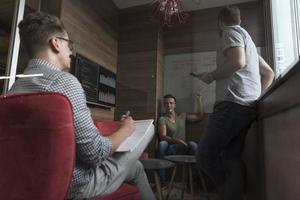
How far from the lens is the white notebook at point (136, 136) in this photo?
3.51 feet

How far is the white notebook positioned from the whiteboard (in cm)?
227

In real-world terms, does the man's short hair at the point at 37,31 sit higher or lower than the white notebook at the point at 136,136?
higher

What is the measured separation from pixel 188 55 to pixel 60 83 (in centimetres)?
291

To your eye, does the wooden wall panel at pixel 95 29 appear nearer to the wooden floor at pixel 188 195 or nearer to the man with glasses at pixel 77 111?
the wooden floor at pixel 188 195

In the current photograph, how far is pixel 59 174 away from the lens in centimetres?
81

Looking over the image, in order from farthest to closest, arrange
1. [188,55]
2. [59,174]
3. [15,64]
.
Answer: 1. [188,55]
2. [15,64]
3. [59,174]

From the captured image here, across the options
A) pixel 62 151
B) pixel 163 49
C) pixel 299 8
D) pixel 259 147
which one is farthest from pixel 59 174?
pixel 163 49

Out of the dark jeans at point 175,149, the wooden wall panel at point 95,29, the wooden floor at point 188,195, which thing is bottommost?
the wooden floor at point 188,195

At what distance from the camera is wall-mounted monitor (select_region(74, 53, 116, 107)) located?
2.96m

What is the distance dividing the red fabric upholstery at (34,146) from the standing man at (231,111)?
81 centimetres

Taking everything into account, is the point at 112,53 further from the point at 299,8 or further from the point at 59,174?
the point at 59,174

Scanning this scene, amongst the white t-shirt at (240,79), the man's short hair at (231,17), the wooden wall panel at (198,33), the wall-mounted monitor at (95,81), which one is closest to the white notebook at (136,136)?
the white t-shirt at (240,79)

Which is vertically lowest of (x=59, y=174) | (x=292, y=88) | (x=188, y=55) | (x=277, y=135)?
(x=59, y=174)

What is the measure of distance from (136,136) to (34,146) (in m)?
0.45
